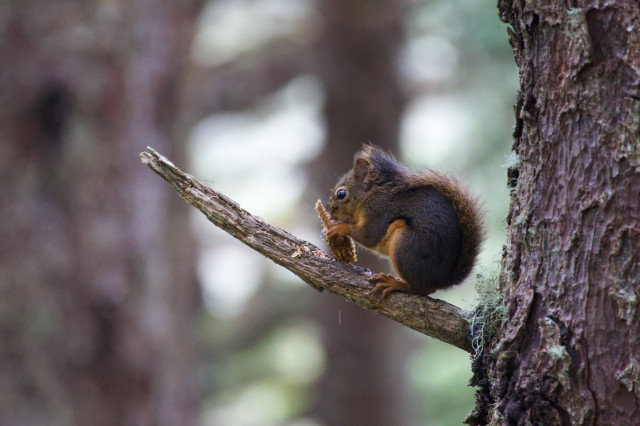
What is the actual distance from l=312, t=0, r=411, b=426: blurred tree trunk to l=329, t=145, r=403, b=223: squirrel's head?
3176mm

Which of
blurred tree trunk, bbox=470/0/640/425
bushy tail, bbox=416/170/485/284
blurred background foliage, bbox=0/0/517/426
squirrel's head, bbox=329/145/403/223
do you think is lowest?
blurred tree trunk, bbox=470/0/640/425

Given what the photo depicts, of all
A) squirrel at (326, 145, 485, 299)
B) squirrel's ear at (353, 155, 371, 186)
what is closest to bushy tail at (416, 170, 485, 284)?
squirrel at (326, 145, 485, 299)

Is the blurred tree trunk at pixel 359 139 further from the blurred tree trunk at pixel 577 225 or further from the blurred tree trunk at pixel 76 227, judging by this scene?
the blurred tree trunk at pixel 577 225

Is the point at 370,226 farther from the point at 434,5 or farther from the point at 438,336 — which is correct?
the point at 434,5

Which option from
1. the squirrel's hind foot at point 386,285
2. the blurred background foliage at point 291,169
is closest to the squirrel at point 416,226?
the squirrel's hind foot at point 386,285

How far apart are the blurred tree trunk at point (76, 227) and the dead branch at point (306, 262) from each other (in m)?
3.01

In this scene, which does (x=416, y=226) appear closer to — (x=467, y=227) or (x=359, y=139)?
(x=467, y=227)

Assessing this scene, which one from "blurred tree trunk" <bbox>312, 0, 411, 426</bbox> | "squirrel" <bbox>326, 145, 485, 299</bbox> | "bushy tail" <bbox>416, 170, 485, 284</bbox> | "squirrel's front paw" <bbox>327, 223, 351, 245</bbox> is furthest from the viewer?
"blurred tree trunk" <bbox>312, 0, 411, 426</bbox>

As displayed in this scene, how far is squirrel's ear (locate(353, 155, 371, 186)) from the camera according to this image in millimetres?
3131

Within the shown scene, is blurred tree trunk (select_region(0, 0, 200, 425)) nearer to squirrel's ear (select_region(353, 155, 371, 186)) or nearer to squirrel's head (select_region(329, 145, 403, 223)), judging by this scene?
squirrel's head (select_region(329, 145, 403, 223))

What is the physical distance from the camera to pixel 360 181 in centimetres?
316

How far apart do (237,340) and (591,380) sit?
6.50m

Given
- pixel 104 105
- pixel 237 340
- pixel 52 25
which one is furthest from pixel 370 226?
pixel 237 340

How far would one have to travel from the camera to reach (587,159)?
1764mm
